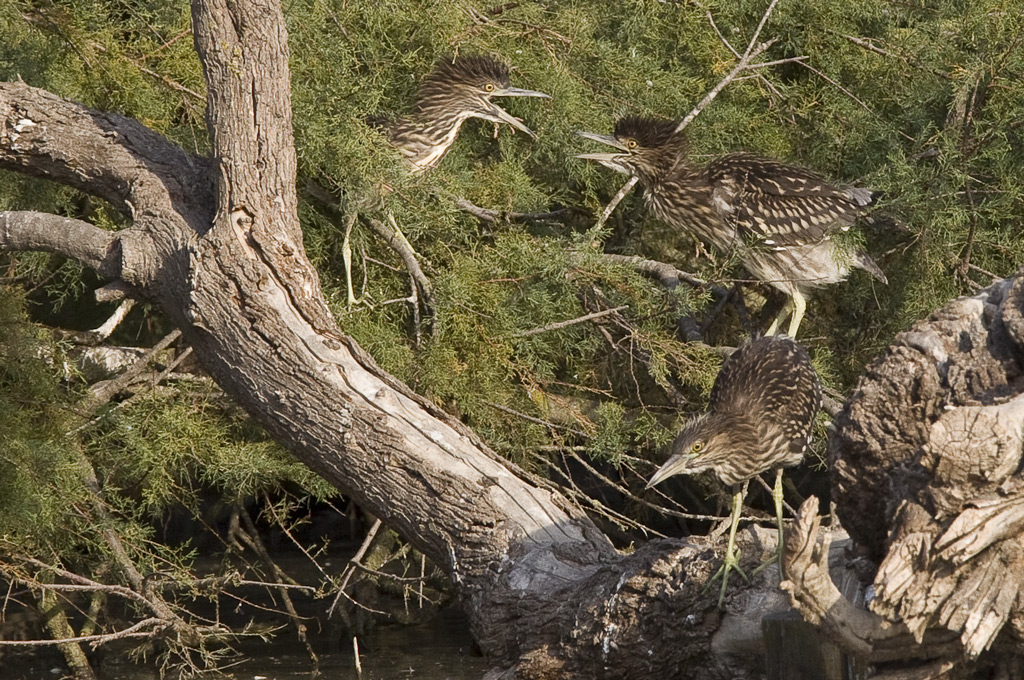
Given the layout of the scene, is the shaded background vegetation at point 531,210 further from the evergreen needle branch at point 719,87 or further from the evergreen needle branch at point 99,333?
the evergreen needle branch at point 719,87

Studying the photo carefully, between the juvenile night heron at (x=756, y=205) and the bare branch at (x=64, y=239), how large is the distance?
2244 mm

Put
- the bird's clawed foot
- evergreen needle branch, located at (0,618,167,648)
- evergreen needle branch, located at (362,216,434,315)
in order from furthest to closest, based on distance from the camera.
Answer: evergreen needle branch, located at (362,216,434,315)
evergreen needle branch, located at (0,618,167,648)
the bird's clawed foot

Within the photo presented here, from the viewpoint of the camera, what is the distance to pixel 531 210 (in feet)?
21.4

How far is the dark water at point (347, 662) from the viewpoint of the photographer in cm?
636

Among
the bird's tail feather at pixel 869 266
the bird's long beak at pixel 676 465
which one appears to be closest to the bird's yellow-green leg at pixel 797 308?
the bird's tail feather at pixel 869 266

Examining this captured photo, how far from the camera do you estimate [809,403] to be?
4664mm

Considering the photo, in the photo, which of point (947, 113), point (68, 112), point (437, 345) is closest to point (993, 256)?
point (947, 113)

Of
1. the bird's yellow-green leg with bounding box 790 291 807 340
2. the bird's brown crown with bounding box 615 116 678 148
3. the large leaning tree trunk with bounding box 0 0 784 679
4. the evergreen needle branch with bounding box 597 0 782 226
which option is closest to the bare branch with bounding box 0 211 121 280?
the large leaning tree trunk with bounding box 0 0 784 679

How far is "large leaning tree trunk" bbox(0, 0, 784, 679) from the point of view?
13.1 feet

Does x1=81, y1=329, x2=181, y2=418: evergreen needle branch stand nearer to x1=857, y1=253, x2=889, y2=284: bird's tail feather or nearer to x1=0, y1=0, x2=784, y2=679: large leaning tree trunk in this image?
x1=0, y1=0, x2=784, y2=679: large leaning tree trunk

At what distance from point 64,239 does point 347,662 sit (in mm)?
2883

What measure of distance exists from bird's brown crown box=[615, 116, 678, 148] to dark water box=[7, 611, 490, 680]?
2.72 metres

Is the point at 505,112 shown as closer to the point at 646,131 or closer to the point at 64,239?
the point at 646,131

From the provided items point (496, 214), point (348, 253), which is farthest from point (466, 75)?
point (348, 253)
